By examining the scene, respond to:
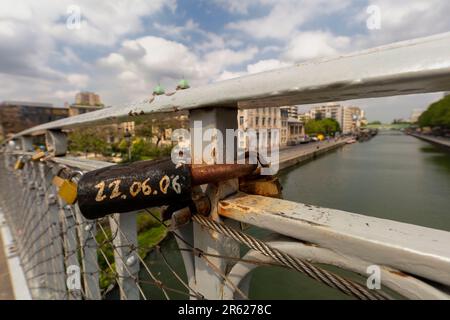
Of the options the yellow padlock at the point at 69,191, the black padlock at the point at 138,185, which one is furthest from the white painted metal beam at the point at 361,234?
the yellow padlock at the point at 69,191

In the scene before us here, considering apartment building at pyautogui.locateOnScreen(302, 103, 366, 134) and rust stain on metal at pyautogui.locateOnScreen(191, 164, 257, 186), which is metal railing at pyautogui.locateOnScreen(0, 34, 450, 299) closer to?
rust stain on metal at pyautogui.locateOnScreen(191, 164, 257, 186)

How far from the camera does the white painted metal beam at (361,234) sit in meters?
0.35

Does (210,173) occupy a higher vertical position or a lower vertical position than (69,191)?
higher

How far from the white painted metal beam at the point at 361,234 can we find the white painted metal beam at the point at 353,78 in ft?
0.83

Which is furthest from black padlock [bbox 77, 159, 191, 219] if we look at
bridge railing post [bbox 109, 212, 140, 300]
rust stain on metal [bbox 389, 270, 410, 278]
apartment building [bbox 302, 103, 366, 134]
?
apartment building [bbox 302, 103, 366, 134]

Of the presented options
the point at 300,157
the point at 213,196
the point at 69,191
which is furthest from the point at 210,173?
→ the point at 300,157

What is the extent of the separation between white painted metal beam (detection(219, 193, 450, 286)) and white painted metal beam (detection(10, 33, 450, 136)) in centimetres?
25

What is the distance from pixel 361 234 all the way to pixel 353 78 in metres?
0.27

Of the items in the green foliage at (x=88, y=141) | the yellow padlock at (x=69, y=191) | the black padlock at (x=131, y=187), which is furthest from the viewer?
the green foliage at (x=88, y=141)

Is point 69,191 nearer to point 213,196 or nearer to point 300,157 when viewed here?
point 213,196

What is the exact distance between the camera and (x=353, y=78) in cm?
38

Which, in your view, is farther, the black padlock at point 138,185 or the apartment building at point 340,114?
the apartment building at point 340,114

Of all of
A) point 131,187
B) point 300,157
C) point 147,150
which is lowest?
point 300,157

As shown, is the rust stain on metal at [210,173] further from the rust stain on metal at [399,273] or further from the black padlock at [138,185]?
the rust stain on metal at [399,273]
